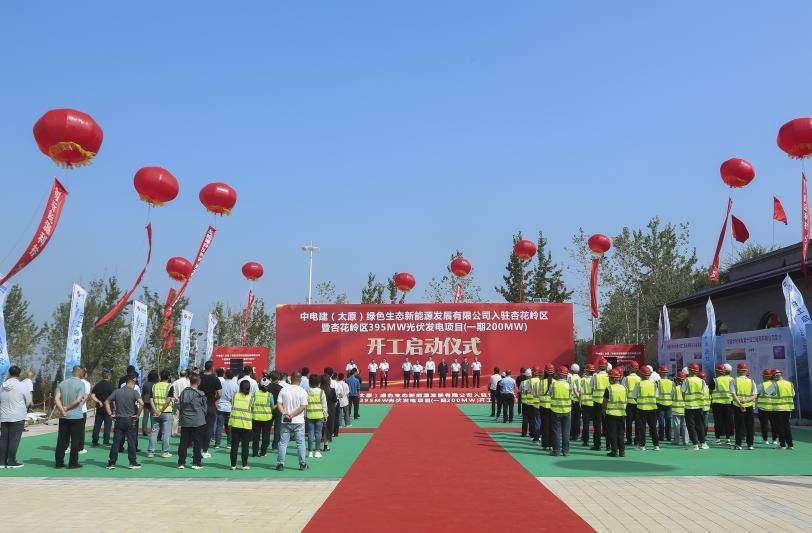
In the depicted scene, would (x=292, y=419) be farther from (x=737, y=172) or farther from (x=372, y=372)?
(x=372, y=372)

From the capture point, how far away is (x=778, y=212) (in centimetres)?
1708

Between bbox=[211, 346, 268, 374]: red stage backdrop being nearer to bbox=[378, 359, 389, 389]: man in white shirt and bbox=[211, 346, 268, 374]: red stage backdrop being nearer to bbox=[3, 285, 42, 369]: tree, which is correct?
bbox=[378, 359, 389, 389]: man in white shirt

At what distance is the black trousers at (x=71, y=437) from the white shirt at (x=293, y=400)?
3.02 m

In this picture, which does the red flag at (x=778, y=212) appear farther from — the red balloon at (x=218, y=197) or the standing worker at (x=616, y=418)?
the red balloon at (x=218, y=197)

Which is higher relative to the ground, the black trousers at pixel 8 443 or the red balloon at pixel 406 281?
the red balloon at pixel 406 281

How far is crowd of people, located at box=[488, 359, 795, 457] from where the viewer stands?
10.3 m

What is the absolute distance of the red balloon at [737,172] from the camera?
15.7 metres

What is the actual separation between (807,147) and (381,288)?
3202cm

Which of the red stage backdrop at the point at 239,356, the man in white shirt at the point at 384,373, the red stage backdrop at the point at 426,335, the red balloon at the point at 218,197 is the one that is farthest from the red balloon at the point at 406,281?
the red balloon at the point at 218,197

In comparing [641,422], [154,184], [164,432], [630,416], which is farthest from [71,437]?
[630,416]

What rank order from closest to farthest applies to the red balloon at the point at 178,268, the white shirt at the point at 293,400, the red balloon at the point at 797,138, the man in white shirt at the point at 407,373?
the white shirt at the point at 293,400 → the red balloon at the point at 797,138 → the red balloon at the point at 178,268 → the man in white shirt at the point at 407,373

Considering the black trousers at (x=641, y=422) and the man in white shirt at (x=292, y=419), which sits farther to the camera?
the black trousers at (x=641, y=422)

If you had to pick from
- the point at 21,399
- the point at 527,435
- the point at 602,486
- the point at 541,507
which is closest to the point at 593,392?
the point at 527,435

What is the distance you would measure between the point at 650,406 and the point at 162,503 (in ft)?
27.9
